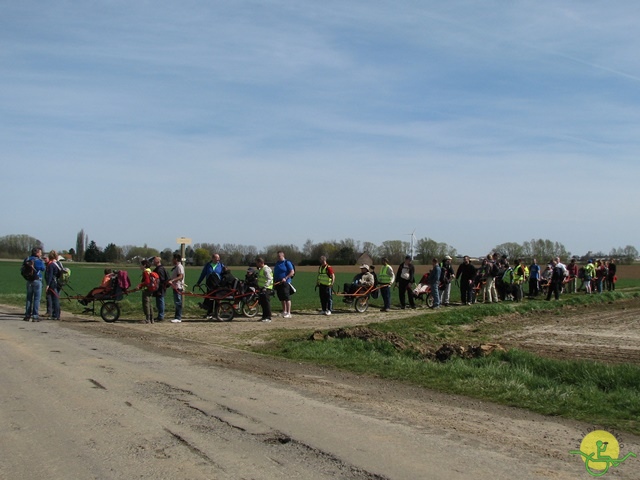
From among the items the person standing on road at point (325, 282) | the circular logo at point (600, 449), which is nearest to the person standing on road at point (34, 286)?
the person standing on road at point (325, 282)

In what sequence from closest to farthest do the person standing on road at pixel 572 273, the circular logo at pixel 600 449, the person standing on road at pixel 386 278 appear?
the circular logo at pixel 600 449, the person standing on road at pixel 386 278, the person standing on road at pixel 572 273

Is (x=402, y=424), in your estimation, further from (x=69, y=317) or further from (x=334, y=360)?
(x=69, y=317)

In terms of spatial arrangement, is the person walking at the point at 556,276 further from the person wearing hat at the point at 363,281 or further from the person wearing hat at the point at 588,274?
the person wearing hat at the point at 363,281

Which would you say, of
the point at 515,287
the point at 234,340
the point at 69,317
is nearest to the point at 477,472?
the point at 234,340

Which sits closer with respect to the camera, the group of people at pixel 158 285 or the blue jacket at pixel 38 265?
the blue jacket at pixel 38 265

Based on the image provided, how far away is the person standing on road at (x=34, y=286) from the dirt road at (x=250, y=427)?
7016mm

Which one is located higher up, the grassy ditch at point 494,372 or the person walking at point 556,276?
the person walking at point 556,276

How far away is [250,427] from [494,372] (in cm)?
490

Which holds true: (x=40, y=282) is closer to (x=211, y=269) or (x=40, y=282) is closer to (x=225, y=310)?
(x=211, y=269)

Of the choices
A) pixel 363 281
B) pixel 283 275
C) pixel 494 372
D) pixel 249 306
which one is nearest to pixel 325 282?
pixel 283 275

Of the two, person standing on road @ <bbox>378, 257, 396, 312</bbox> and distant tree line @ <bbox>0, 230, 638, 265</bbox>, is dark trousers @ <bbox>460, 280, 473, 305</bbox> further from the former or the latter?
distant tree line @ <bbox>0, 230, 638, 265</bbox>

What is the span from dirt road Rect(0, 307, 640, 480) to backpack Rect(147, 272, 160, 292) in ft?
22.3

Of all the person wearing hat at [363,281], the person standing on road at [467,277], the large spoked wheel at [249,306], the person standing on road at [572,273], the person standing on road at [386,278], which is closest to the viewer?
the large spoked wheel at [249,306]

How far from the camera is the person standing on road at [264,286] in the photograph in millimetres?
18578
